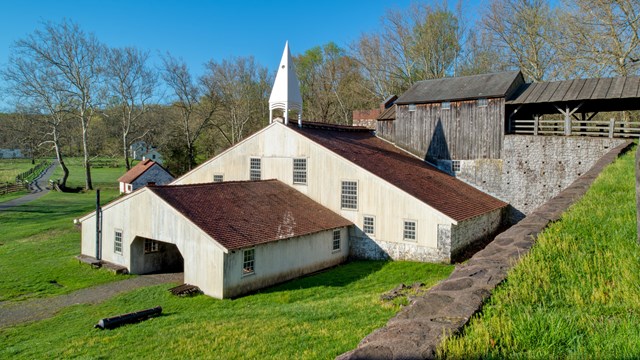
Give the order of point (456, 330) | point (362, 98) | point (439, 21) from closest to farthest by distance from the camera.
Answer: point (456, 330) → point (439, 21) → point (362, 98)

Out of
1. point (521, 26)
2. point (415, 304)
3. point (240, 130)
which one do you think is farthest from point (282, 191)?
point (240, 130)

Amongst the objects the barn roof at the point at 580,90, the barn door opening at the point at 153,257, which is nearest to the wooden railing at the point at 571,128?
the barn roof at the point at 580,90

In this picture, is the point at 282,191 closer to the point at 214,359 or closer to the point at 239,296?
the point at 239,296

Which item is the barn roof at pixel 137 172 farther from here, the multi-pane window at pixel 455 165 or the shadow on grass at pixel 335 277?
the multi-pane window at pixel 455 165

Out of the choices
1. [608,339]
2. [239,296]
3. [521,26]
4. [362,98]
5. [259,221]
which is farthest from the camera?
[362,98]

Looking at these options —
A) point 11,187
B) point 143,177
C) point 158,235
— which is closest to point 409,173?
point 158,235

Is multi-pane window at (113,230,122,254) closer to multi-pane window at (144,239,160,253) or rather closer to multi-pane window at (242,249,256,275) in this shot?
multi-pane window at (144,239,160,253)

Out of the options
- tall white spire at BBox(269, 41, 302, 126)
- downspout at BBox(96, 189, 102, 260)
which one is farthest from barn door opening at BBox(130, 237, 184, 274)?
tall white spire at BBox(269, 41, 302, 126)

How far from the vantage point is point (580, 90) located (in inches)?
888

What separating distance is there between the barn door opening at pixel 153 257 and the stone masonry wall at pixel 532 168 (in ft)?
56.2

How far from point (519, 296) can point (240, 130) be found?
164 feet

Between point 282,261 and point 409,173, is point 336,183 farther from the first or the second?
point 282,261

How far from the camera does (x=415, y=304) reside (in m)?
4.21

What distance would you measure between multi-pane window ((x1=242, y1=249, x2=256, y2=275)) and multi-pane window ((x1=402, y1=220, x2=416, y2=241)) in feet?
23.6
